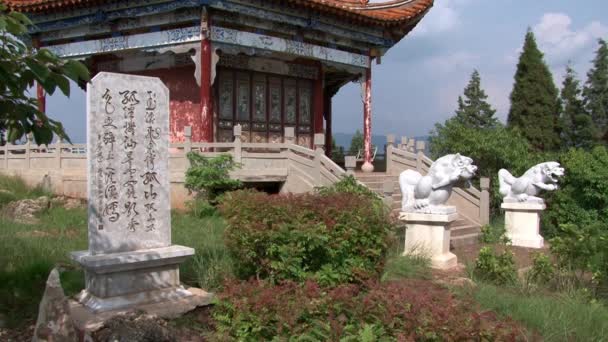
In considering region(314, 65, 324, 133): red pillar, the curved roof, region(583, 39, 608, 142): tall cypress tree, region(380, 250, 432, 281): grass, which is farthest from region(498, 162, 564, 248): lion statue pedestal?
region(583, 39, 608, 142): tall cypress tree

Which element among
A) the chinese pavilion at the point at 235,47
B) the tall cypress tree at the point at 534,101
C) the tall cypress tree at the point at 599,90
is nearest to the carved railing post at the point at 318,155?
the chinese pavilion at the point at 235,47

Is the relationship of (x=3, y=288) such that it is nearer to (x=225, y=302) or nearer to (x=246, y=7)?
(x=225, y=302)

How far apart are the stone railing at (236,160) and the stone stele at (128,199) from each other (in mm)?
5062

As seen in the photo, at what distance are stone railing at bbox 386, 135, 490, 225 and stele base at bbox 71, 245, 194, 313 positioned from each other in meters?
7.72

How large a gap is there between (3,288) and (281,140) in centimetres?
927

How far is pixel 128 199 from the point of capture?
4.66m

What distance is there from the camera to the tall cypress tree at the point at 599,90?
2192cm

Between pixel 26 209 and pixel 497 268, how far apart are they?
821 cm

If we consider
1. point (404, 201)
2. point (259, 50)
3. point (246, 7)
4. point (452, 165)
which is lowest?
point (404, 201)

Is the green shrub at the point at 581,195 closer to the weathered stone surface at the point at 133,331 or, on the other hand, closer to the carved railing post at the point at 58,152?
the weathered stone surface at the point at 133,331

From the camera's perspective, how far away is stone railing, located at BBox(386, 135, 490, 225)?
36.2ft

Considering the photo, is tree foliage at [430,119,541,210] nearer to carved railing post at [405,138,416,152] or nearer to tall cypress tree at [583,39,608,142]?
carved railing post at [405,138,416,152]

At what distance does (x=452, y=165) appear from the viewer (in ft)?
24.9

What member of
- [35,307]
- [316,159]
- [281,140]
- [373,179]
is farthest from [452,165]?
[281,140]
